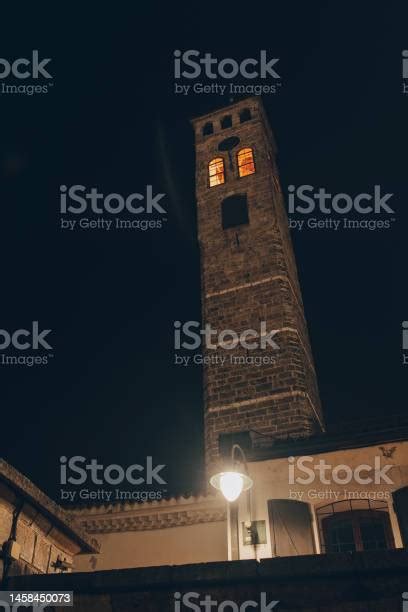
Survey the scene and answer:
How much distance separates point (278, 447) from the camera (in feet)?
36.5

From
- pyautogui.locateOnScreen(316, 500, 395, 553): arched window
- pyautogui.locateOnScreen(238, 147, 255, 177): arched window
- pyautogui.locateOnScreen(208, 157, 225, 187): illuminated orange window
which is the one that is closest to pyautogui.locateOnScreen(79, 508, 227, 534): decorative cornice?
pyautogui.locateOnScreen(316, 500, 395, 553): arched window

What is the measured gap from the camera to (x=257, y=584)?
5340mm

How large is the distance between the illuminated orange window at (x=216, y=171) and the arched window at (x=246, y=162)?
747mm

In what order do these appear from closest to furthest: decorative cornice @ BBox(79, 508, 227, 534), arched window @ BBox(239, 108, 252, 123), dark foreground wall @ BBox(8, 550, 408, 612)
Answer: dark foreground wall @ BBox(8, 550, 408, 612), decorative cornice @ BBox(79, 508, 227, 534), arched window @ BBox(239, 108, 252, 123)

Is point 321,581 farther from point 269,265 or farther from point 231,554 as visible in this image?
point 269,265

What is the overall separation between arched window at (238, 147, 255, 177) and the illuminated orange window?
75 cm

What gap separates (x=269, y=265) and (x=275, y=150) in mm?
9892

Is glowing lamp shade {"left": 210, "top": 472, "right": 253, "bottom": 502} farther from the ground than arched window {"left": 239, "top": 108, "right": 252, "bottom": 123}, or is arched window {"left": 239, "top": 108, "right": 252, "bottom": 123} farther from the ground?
arched window {"left": 239, "top": 108, "right": 252, "bottom": 123}

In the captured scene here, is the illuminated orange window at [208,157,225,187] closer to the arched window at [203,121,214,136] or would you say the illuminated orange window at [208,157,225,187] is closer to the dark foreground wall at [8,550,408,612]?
the arched window at [203,121,214,136]

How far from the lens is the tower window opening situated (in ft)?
63.6

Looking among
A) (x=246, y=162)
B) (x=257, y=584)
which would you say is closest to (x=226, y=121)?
(x=246, y=162)

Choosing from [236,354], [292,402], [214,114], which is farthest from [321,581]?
[214,114]

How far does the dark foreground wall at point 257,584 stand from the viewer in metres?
5.09

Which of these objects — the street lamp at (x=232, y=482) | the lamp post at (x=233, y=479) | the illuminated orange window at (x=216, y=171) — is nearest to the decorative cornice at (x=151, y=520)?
the lamp post at (x=233, y=479)
